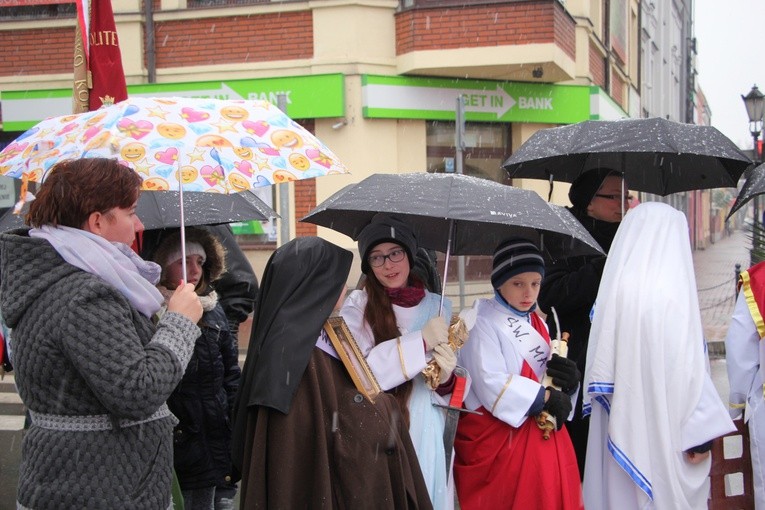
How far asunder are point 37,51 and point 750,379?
1358 cm

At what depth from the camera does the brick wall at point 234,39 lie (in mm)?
14070

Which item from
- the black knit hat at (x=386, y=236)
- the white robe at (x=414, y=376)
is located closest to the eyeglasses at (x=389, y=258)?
the black knit hat at (x=386, y=236)

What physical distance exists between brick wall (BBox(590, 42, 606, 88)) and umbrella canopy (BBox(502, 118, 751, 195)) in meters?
11.7

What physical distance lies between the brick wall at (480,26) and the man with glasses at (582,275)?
9.04 meters

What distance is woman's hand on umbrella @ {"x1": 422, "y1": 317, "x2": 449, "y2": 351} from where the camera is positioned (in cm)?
373

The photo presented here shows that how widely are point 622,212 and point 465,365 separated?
1.42 meters

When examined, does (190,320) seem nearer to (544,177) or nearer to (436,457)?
(436,457)

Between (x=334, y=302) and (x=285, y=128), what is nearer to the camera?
(x=334, y=302)

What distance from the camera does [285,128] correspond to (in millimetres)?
3783

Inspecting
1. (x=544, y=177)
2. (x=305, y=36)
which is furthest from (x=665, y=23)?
(x=544, y=177)

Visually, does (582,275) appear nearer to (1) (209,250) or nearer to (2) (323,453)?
(1) (209,250)

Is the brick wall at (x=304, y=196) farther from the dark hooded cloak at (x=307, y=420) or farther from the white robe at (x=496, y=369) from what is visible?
the dark hooded cloak at (x=307, y=420)

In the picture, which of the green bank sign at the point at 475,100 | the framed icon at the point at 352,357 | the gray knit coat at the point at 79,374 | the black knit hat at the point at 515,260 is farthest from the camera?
the green bank sign at the point at 475,100

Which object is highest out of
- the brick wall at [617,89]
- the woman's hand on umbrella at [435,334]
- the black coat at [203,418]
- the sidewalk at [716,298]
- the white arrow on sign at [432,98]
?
the brick wall at [617,89]
